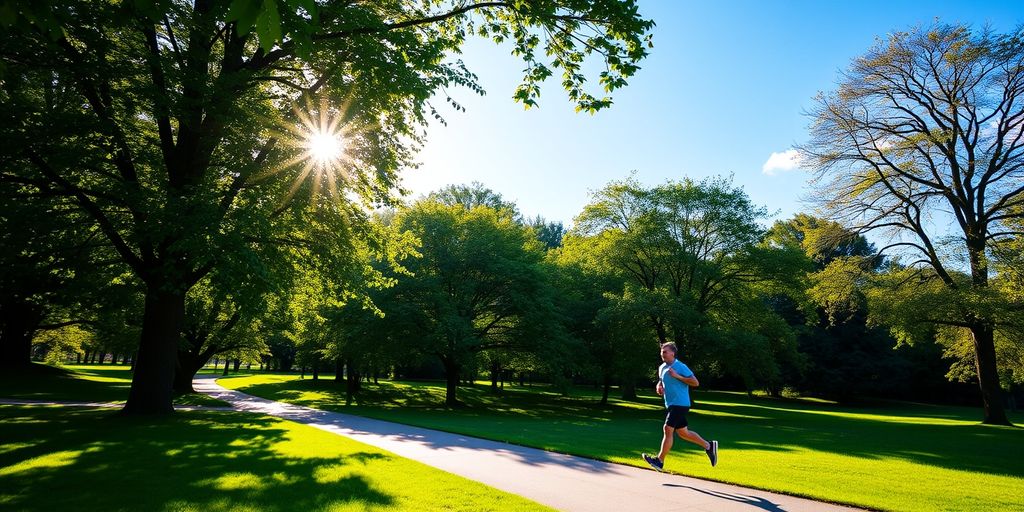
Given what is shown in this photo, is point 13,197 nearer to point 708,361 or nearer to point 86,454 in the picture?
point 86,454

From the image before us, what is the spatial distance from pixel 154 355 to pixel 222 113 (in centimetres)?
719

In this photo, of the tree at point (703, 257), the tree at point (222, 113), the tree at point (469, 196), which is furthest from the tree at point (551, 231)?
the tree at point (222, 113)

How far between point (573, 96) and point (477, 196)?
5094 cm

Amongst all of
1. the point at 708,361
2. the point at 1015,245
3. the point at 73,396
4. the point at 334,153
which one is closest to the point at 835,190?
the point at 1015,245

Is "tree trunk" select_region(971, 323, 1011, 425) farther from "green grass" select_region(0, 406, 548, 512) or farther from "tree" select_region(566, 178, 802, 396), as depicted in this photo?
"green grass" select_region(0, 406, 548, 512)

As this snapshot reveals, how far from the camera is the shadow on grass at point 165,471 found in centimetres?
616

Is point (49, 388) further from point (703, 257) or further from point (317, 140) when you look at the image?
point (703, 257)

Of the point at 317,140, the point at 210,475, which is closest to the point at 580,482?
the point at 210,475

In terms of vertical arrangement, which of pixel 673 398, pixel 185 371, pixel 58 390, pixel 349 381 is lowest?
pixel 58 390

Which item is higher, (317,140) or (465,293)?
(317,140)

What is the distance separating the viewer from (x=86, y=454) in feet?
29.9

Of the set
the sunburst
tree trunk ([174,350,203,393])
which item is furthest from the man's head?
tree trunk ([174,350,203,393])

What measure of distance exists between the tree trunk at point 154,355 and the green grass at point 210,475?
2.05m

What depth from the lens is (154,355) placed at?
585 inches
